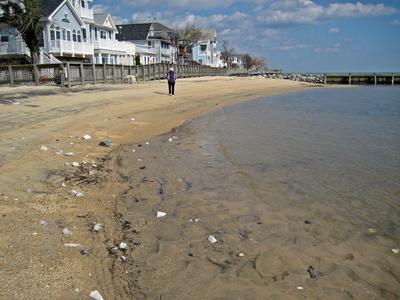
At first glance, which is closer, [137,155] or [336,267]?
[336,267]

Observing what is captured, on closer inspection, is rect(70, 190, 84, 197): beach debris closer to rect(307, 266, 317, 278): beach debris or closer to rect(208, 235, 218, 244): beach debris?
rect(208, 235, 218, 244): beach debris

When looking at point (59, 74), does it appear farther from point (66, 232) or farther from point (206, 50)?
point (206, 50)

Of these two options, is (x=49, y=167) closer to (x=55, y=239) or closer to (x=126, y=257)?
(x=55, y=239)

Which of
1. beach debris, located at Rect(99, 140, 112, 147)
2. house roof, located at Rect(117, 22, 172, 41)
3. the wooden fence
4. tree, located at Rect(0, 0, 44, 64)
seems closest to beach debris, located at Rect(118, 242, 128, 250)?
beach debris, located at Rect(99, 140, 112, 147)

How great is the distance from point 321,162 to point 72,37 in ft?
144

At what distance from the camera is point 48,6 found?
45844 millimetres

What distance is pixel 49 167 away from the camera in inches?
340

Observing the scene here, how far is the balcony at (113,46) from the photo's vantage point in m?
53.9

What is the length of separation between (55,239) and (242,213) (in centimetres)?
309

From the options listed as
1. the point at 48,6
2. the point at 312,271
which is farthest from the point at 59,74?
the point at 312,271

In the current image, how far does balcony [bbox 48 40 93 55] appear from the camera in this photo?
44.6 m

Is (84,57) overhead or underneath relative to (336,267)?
overhead

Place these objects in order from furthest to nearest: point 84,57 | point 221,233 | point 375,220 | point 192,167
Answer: point 84,57 < point 192,167 < point 375,220 < point 221,233

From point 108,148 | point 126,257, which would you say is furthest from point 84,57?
point 126,257
